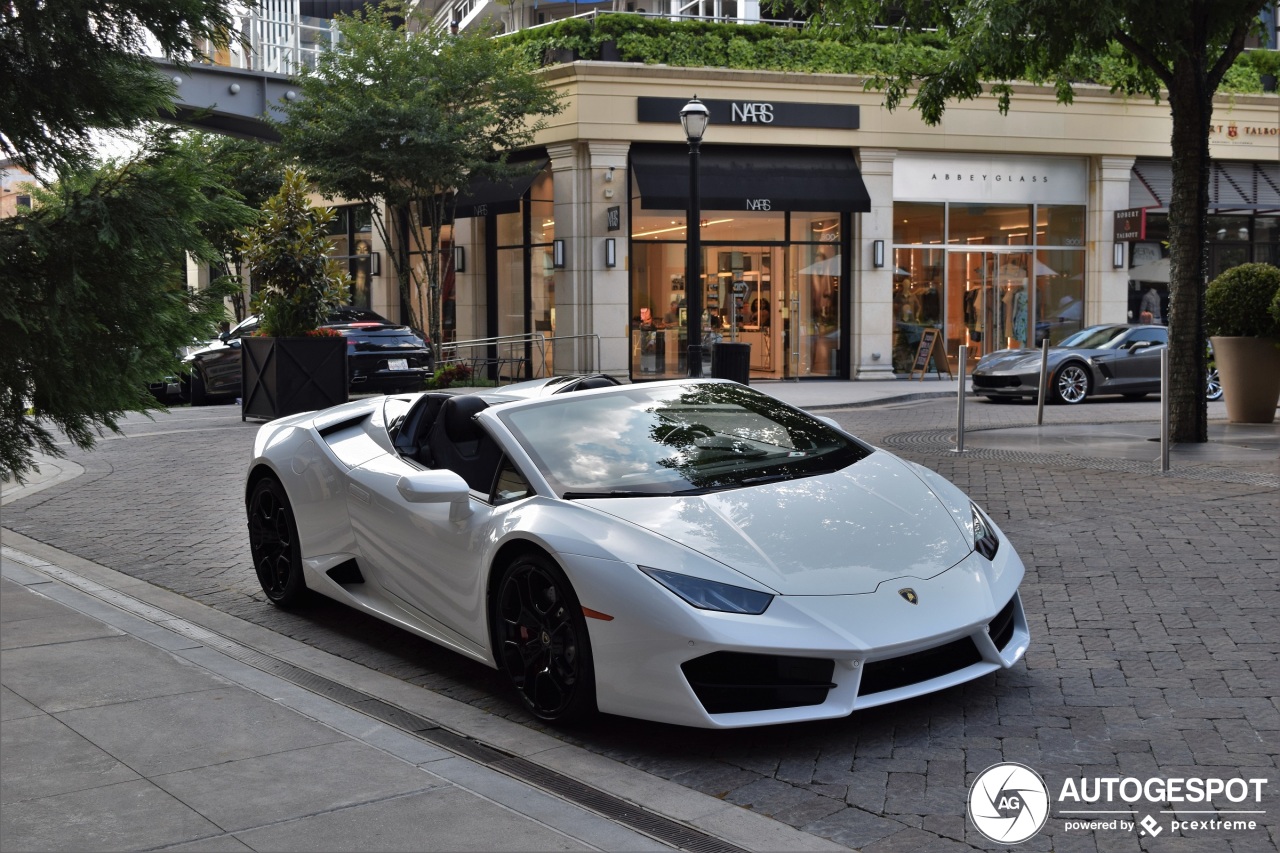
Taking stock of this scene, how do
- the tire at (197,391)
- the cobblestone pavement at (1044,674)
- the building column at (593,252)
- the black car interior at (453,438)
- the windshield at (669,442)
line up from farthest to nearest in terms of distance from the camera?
the building column at (593,252) < the tire at (197,391) < the black car interior at (453,438) < the windshield at (669,442) < the cobblestone pavement at (1044,674)

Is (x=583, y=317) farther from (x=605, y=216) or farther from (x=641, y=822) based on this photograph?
(x=641, y=822)

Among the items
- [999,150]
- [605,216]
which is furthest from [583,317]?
[999,150]

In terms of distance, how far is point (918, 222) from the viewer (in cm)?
2892

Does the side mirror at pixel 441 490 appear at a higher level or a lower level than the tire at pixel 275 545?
higher

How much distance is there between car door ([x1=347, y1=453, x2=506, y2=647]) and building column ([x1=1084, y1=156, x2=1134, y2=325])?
26273 mm

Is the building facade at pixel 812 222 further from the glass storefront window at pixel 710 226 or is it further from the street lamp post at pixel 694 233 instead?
the street lamp post at pixel 694 233

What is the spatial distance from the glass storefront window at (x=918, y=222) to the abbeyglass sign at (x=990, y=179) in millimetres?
212

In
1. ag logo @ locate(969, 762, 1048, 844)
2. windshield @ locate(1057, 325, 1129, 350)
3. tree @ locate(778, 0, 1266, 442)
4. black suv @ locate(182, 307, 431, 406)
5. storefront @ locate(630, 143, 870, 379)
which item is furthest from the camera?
storefront @ locate(630, 143, 870, 379)

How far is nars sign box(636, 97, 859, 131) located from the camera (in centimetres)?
2692

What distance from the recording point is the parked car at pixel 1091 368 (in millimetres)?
21031

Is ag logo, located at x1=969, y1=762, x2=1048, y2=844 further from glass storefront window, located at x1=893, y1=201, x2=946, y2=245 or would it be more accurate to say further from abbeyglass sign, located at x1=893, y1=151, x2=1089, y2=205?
abbeyglass sign, located at x1=893, y1=151, x2=1089, y2=205

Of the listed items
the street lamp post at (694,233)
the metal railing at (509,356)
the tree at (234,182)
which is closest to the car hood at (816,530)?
the tree at (234,182)

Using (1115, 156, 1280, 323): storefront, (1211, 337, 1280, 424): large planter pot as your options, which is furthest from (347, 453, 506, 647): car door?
(1115, 156, 1280, 323): storefront

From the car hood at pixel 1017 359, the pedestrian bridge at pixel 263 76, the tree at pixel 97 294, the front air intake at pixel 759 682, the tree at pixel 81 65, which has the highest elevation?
the pedestrian bridge at pixel 263 76
